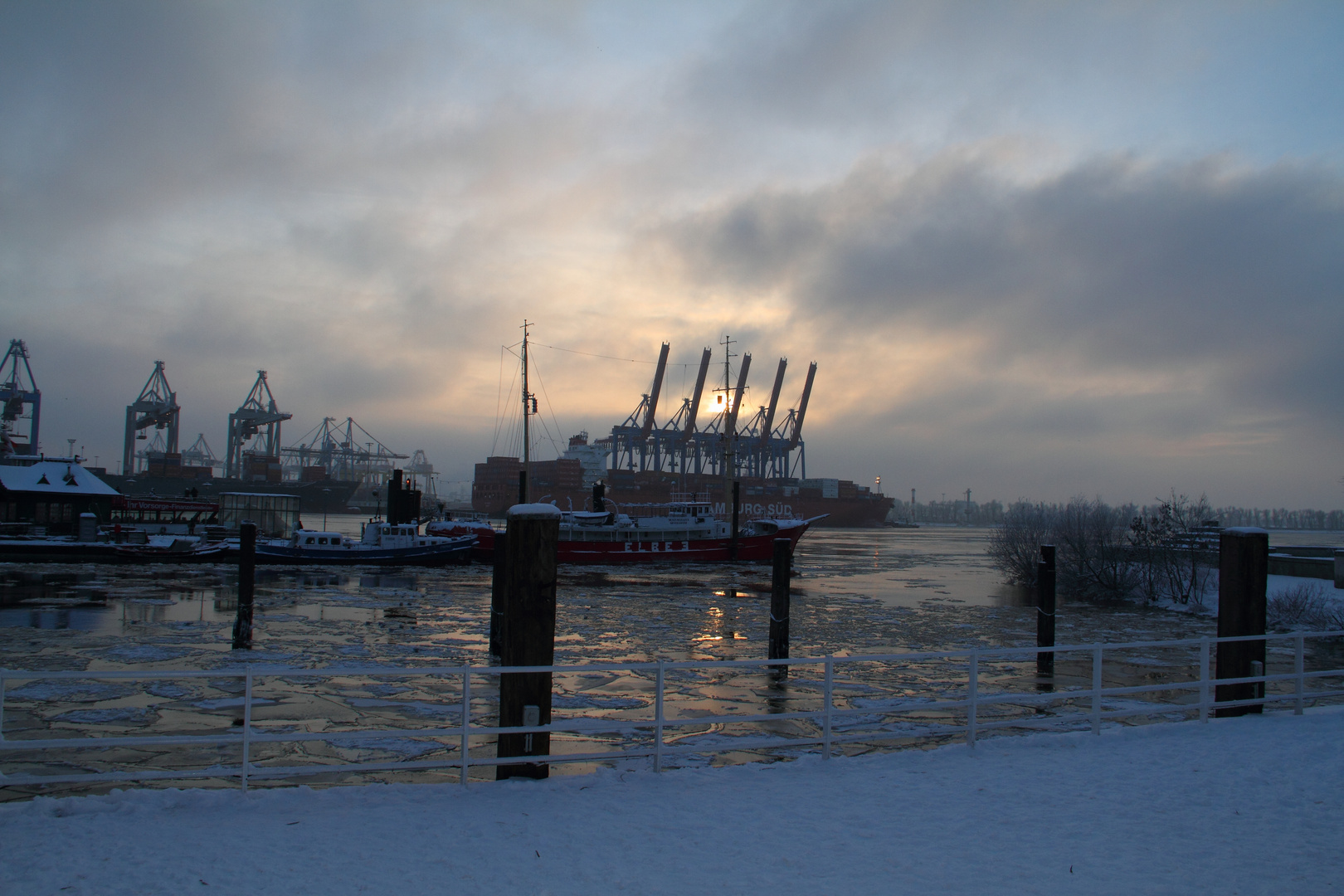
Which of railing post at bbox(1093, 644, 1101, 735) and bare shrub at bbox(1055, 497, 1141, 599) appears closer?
railing post at bbox(1093, 644, 1101, 735)

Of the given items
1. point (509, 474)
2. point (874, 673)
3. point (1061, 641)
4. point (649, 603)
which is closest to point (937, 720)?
point (874, 673)

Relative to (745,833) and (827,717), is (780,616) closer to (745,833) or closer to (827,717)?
(827,717)

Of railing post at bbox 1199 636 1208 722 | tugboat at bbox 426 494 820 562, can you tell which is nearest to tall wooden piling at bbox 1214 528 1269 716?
railing post at bbox 1199 636 1208 722

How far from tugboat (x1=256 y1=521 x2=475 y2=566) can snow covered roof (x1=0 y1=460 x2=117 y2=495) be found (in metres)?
9.44

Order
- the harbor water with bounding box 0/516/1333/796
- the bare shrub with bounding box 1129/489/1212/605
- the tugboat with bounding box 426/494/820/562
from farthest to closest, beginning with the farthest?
the tugboat with bounding box 426/494/820/562, the bare shrub with bounding box 1129/489/1212/605, the harbor water with bounding box 0/516/1333/796

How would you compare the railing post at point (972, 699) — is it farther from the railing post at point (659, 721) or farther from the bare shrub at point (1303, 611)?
the bare shrub at point (1303, 611)

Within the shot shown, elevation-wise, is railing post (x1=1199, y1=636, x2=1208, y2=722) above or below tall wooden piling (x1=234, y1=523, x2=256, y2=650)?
above

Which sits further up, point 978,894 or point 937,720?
point 978,894

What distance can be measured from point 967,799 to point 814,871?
1.78 meters

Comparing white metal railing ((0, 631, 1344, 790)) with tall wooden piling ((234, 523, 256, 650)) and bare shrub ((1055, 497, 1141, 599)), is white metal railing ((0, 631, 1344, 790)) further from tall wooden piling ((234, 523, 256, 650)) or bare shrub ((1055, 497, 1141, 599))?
bare shrub ((1055, 497, 1141, 599))

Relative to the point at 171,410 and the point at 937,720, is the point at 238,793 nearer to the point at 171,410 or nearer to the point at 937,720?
the point at 937,720

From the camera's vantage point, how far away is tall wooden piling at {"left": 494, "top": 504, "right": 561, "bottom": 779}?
6.33m

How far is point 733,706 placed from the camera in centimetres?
1078

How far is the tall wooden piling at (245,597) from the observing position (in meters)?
14.9
